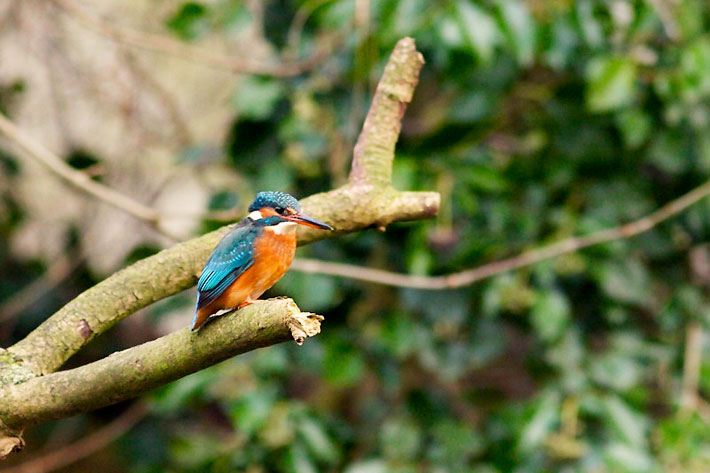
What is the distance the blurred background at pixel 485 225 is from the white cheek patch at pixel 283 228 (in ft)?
4.00

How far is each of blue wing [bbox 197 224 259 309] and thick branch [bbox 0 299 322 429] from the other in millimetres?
96

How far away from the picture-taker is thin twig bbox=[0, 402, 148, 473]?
11.7 feet

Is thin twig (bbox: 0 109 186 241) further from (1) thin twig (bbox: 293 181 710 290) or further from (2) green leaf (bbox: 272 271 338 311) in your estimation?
(2) green leaf (bbox: 272 271 338 311)

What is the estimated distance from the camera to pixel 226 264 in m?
1.27

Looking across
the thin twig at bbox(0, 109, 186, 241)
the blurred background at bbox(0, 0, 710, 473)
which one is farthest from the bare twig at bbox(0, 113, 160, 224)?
the blurred background at bbox(0, 0, 710, 473)

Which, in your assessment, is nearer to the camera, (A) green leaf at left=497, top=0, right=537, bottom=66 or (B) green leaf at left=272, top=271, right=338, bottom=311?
(A) green leaf at left=497, top=0, right=537, bottom=66

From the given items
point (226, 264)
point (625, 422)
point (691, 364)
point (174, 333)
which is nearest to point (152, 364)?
point (174, 333)

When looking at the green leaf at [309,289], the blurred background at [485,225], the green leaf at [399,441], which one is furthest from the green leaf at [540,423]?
the green leaf at [309,289]

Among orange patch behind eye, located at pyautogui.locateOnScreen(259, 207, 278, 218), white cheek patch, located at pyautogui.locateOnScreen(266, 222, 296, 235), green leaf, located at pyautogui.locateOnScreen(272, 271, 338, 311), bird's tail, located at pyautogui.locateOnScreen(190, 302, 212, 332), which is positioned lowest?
bird's tail, located at pyautogui.locateOnScreen(190, 302, 212, 332)

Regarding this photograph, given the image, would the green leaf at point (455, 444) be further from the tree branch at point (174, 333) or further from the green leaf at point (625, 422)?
the tree branch at point (174, 333)

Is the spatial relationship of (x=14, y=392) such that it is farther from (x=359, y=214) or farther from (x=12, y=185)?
(x=12, y=185)

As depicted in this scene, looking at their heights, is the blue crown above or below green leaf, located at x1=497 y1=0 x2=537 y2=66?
below

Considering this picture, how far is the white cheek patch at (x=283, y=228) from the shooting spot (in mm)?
1305

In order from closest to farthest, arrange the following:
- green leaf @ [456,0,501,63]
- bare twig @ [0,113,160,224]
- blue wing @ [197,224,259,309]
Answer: blue wing @ [197,224,259,309]
bare twig @ [0,113,160,224]
green leaf @ [456,0,501,63]
